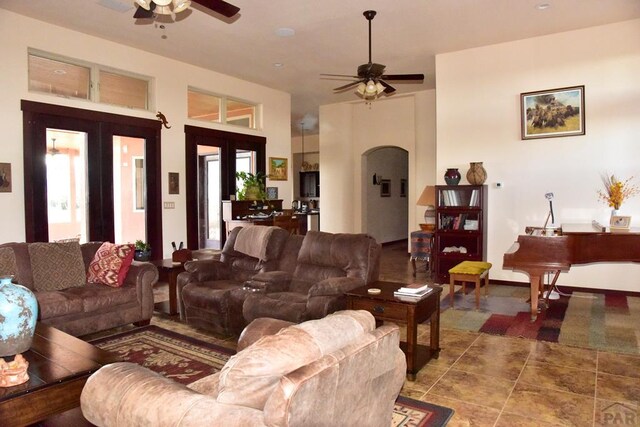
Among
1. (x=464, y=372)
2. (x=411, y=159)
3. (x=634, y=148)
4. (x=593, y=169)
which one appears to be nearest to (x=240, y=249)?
(x=464, y=372)

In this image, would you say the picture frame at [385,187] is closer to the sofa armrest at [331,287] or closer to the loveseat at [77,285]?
the loveseat at [77,285]

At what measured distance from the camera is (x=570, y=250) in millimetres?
4293

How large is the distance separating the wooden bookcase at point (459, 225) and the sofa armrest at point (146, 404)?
18.2ft

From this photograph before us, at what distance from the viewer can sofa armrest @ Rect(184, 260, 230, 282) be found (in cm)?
448

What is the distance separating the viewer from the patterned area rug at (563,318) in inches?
159

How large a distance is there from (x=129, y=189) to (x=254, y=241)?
10.4ft

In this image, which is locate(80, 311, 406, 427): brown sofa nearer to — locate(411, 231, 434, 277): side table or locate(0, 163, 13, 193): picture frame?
locate(0, 163, 13, 193): picture frame

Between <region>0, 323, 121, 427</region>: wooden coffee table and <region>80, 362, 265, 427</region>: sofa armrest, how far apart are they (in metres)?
0.54

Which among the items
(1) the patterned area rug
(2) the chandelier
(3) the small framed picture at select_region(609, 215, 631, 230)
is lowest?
(1) the patterned area rug

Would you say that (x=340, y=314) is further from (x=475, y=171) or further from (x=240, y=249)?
(x=475, y=171)

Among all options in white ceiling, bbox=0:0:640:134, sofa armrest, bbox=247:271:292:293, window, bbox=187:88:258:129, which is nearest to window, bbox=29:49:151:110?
white ceiling, bbox=0:0:640:134

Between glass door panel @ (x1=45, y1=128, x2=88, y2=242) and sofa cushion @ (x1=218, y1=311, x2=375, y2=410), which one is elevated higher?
glass door panel @ (x1=45, y1=128, x2=88, y2=242)

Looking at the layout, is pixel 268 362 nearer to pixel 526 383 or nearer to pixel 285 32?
pixel 526 383

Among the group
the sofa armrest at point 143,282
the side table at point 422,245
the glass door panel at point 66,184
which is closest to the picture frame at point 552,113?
the side table at point 422,245
